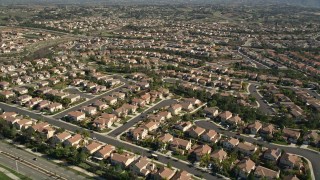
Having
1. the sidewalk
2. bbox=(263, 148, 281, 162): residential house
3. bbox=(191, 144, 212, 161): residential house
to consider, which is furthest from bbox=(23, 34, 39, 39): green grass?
bbox=(263, 148, 281, 162): residential house

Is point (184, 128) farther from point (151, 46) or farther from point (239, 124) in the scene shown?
point (151, 46)

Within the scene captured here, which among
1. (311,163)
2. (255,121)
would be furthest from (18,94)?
(311,163)

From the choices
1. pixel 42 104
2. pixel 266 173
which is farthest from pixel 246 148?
pixel 42 104

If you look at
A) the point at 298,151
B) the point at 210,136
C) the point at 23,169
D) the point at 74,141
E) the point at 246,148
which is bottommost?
the point at 298,151

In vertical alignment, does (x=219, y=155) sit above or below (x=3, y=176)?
above

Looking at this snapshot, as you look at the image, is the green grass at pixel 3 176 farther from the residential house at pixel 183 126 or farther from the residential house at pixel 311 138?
the residential house at pixel 311 138

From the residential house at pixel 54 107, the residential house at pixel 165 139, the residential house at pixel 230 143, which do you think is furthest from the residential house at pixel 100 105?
the residential house at pixel 230 143

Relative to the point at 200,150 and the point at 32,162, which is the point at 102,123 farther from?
the point at 200,150
